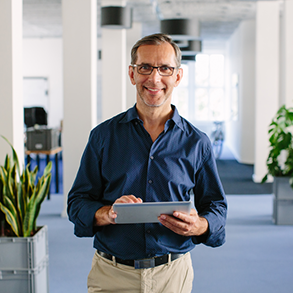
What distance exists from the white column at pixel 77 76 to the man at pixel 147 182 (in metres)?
3.52

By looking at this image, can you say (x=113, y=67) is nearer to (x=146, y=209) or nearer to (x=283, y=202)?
(x=283, y=202)

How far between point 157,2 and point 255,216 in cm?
562

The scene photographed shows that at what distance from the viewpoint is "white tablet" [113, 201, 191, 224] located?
1287mm

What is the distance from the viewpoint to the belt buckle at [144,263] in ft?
5.11

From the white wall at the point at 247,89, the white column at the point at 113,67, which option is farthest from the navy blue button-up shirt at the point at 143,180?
the white wall at the point at 247,89

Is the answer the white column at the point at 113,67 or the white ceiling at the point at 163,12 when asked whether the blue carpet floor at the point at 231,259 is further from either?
the white ceiling at the point at 163,12

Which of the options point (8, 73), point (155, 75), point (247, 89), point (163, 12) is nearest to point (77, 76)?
point (8, 73)

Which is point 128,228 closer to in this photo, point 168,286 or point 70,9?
point 168,286

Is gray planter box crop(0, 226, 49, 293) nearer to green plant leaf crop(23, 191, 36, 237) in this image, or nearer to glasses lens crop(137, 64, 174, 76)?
green plant leaf crop(23, 191, 36, 237)

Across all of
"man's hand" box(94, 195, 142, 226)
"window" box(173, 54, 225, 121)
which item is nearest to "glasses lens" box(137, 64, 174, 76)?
"man's hand" box(94, 195, 142, 226)

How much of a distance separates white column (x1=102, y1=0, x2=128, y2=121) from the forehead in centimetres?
648

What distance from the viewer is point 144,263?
5.11 ft

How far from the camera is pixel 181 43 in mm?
9109

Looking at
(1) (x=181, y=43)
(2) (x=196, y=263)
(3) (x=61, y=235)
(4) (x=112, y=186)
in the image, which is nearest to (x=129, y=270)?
(4) (x=112, y=186)
